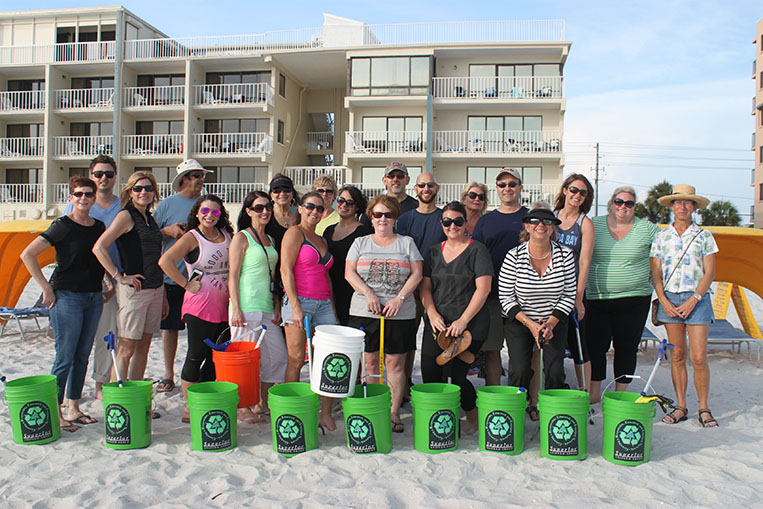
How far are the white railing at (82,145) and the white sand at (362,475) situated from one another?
84.6 ft

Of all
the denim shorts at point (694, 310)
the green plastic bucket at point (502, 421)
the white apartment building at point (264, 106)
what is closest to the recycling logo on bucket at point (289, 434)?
the green plastic bucket at point (502, 421)

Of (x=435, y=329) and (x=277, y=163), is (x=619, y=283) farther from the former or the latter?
(x=277, y=163)

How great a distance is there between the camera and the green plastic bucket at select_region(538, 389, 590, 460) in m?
3.72

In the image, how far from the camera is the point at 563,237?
4797 millimetres

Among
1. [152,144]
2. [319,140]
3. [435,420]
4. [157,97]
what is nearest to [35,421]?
[435,420]

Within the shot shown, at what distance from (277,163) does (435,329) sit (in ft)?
76.4

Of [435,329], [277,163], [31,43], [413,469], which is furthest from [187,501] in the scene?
[31,43]

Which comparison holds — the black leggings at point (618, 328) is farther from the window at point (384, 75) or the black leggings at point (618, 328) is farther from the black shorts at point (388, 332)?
the window at point (384, 75)

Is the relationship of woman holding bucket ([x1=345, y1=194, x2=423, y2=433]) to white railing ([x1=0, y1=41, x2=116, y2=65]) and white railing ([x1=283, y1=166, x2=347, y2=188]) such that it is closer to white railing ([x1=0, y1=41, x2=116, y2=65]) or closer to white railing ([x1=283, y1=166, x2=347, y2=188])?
white railing ([x1=283, y1=166, x2=347, y2=188])

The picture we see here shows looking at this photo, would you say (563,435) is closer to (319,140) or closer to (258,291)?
(258,291)

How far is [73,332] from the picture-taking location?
425 cm

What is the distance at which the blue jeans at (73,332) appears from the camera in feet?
13.8

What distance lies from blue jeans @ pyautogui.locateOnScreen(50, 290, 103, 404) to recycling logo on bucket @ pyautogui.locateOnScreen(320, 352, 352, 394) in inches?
78.1

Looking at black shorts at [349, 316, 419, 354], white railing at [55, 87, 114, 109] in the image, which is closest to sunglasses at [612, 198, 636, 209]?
black shorts at [349, 316, 419, 354]
